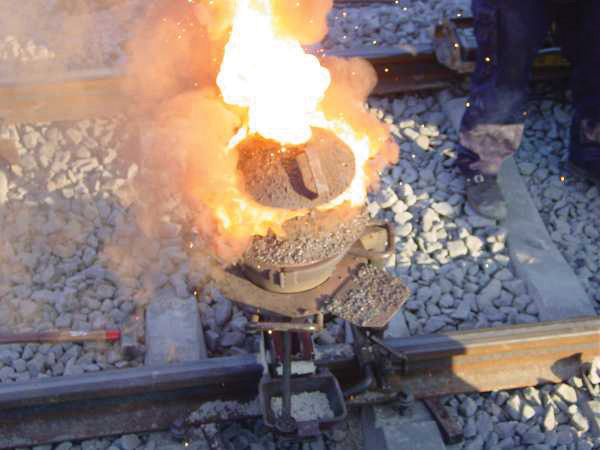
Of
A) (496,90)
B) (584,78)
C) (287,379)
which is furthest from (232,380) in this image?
(584,78)

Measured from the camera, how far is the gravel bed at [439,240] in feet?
14.6

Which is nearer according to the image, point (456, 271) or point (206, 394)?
point (206, 394)

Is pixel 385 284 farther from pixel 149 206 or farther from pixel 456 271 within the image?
pixel 149 206

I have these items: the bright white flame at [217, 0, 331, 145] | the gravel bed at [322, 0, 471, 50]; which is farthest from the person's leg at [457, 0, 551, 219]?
the bright white flame at [217, 0, 331, 145]

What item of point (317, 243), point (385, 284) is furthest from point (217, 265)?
point (385, 284)

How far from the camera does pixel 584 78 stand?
511 centimetres

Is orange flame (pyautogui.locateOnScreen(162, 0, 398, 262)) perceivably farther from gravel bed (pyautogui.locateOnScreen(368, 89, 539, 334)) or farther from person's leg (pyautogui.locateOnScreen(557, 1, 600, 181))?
person's leg (pyautogui.locateOnScreen(557, 1, 600, 181))

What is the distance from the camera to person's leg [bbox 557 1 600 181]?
15.9ft

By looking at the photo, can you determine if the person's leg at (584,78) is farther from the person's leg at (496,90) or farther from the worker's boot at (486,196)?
the worker's boot at (486,196)

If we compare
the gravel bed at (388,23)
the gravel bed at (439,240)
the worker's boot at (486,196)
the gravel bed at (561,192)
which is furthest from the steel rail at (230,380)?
the gravel bed at (388,23)

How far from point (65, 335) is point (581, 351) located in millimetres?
2751

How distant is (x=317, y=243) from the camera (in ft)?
9.60

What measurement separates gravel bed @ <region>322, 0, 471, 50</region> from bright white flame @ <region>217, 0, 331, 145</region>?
301 cm

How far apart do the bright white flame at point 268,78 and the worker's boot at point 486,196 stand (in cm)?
220
